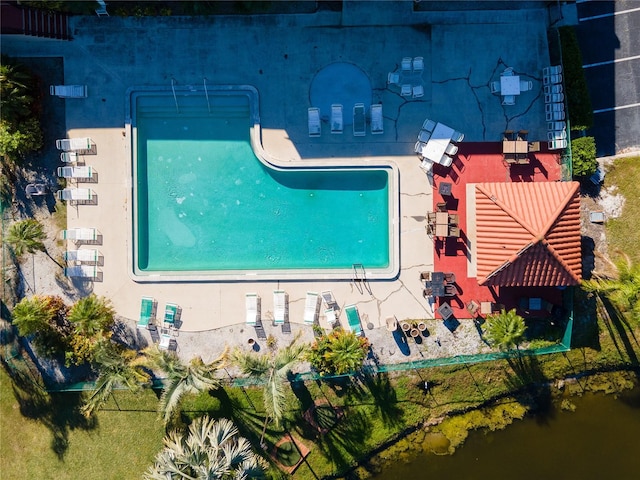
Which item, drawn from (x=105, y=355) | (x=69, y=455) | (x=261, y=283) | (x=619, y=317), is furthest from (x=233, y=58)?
(x=619, y=317)

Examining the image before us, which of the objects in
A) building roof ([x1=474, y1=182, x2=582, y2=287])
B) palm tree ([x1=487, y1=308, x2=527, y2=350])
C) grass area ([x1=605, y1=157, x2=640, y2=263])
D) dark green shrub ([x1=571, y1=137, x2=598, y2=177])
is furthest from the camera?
grass area ([x1=605, y1=157, x2=640, y2=263])

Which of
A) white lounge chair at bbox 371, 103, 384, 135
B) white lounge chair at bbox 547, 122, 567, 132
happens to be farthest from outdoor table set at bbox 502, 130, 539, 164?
white lounge chair at bbox 371, 103, 384, 135

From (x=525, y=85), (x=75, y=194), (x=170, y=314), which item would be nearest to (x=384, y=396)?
(x=170, y=314)

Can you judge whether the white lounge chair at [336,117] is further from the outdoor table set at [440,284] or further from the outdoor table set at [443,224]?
the outdoor table set at [440,284]

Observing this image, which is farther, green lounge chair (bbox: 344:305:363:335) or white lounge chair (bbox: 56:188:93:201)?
green lounge chair (bbox: 344:305:363:335)

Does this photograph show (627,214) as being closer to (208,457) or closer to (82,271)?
(208,457)

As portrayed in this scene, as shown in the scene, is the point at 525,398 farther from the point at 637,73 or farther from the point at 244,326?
the point at 637,73

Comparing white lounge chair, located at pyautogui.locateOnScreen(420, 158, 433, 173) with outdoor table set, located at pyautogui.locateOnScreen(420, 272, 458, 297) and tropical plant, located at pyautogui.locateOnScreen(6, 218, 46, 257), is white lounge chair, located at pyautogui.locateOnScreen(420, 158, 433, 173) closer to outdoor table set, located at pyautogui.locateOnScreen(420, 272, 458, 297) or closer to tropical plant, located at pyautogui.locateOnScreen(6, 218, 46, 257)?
outdoor table set, located at pyautogui.locateOnScreen(420, 272, 458, 297)
